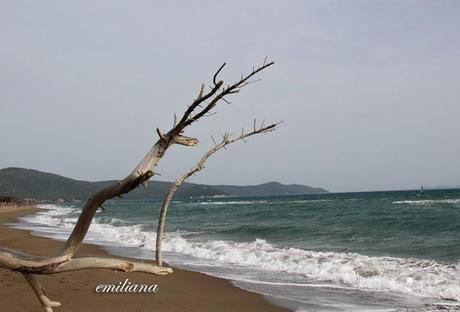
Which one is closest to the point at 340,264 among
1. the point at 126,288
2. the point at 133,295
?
the point at 126,288

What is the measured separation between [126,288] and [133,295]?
0.66 metres

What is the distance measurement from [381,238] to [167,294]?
1308cm

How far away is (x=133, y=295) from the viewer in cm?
870

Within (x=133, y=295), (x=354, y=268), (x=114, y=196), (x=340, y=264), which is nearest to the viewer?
(x=114, y=196)

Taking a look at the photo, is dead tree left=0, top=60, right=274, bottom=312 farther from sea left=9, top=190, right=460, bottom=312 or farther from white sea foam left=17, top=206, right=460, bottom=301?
white sea foam left=17, top=206, right=460, bottom=301

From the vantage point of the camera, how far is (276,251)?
15719 mm

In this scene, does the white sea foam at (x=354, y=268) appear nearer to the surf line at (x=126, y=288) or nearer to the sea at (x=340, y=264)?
the sea at (x=340, y=264)

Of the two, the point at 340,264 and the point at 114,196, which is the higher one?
the point at 114,196

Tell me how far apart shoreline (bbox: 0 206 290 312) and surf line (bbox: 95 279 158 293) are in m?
0.14

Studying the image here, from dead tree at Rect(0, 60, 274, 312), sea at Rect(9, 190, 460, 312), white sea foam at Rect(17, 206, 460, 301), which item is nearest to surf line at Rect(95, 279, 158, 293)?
sea at Rect(9, 190, 460, 312)

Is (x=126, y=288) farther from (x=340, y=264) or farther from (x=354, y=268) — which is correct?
(x=340, y=264)

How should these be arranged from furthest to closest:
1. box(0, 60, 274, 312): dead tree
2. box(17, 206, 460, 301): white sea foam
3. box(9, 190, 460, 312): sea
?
box(17, 206, 460, 301): white sea foam → box(9, 190, 460, 312): sea → box(0, 60, 274, 312): dead tree

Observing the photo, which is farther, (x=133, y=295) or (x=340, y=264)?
(x=340, y=264)

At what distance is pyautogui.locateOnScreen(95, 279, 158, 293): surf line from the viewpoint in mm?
9039
